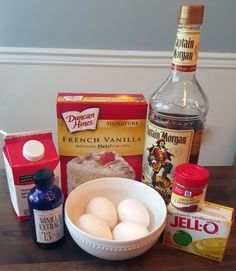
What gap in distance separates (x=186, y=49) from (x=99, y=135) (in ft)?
0.83

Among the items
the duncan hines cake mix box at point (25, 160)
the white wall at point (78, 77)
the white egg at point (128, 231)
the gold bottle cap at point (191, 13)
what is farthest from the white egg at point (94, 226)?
the white wall at point (78, 77)

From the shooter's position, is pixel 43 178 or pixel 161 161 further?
pixel 161 161

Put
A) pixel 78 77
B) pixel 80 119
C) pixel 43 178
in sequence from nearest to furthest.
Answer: pixel 43 178 → pixel 80 119 → pixel 78 77

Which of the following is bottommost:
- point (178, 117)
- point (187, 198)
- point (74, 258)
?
point (74, 258)

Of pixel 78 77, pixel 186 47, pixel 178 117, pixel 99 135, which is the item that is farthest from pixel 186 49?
pixel 78 77

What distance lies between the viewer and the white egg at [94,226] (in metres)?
0.56

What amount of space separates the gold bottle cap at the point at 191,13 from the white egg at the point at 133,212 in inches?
14.3

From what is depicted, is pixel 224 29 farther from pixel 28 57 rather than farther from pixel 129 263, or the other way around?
pixel 129 263

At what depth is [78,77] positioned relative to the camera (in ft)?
4.29

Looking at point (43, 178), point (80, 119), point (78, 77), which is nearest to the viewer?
point (43, 178)

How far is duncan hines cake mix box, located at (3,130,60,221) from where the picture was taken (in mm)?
613

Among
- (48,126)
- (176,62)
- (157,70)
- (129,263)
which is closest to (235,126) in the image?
(157,70)

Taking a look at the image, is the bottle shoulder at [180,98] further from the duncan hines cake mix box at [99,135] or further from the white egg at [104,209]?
the white egg at [104,209]

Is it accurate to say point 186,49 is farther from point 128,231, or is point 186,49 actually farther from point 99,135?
point 128,231
